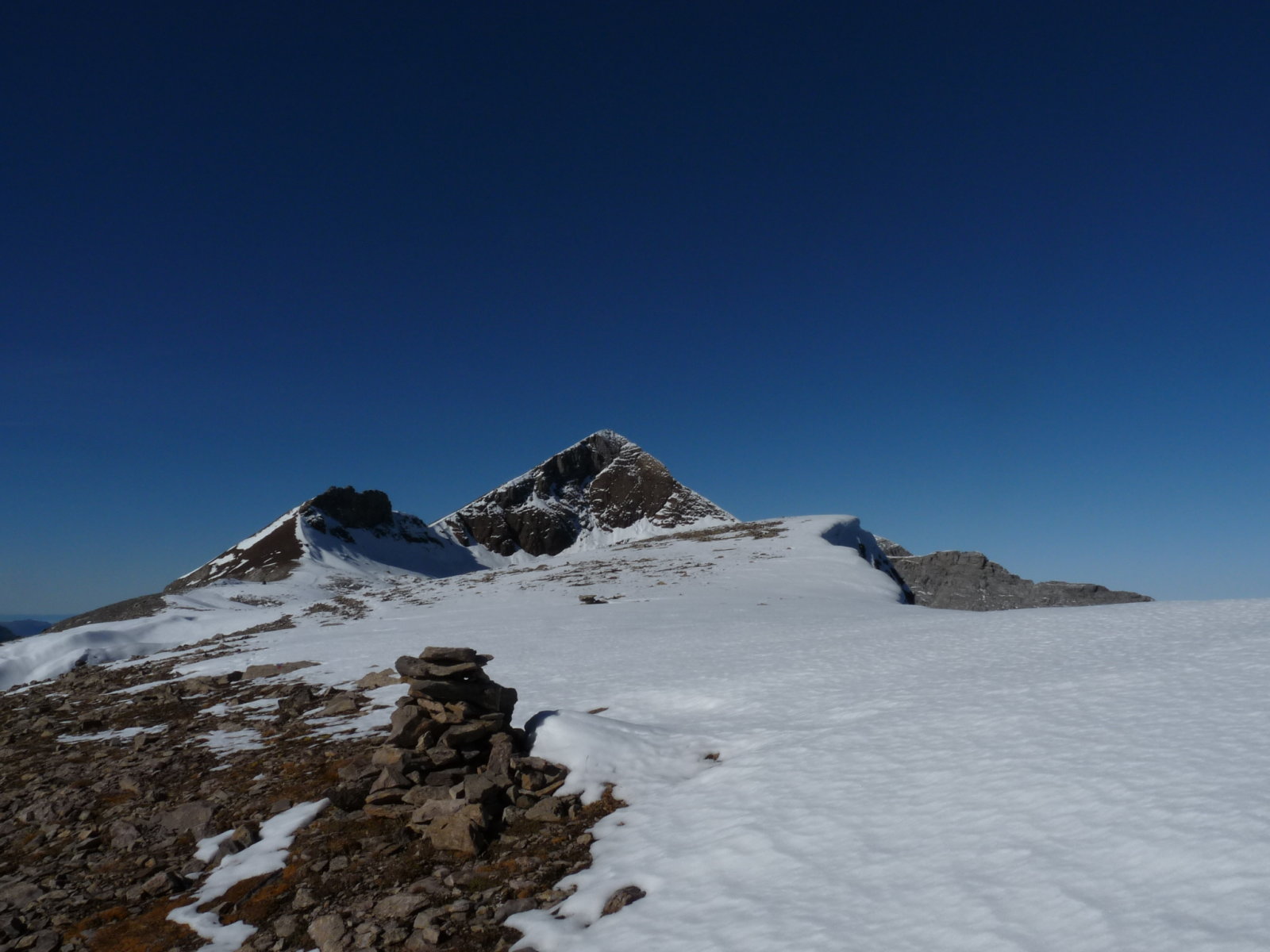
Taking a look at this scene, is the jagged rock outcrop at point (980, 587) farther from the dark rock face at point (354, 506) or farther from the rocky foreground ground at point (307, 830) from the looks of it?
the dark rock face at point (354, 506)

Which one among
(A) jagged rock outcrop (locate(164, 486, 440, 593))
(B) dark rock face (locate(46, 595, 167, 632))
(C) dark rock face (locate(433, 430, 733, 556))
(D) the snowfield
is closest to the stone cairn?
(D) the snowfield

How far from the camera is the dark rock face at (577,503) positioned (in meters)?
128

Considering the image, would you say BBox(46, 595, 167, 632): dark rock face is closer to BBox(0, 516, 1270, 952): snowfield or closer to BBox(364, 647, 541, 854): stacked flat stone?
BBox(0, 516, 1270, 952): snowfield

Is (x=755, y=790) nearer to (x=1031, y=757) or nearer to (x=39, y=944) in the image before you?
(x=1031, y=757)

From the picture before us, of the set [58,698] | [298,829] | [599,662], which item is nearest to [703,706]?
[599,662]

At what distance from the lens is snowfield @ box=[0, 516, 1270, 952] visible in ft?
14.8

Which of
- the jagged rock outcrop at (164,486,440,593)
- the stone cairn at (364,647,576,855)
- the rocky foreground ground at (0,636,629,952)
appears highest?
the jagged rock outcrop at (164,486,440,593)

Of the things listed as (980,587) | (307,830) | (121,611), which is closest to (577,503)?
(980,587)

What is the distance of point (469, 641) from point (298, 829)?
44.3 ft

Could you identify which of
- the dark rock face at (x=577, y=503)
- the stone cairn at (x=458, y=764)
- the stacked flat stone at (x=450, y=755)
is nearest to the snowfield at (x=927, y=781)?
the stone cairn at (x=458, y=764)

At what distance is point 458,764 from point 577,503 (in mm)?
133861

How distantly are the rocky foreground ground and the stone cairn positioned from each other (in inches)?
1.0

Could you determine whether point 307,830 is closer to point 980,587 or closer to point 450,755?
point 450,755

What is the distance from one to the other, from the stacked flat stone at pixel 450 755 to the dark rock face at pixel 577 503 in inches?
4334
